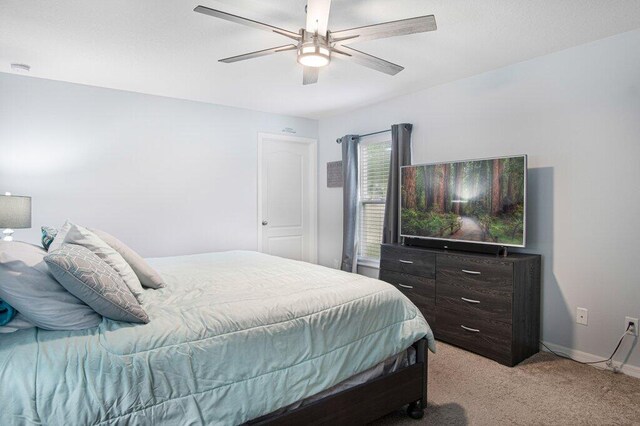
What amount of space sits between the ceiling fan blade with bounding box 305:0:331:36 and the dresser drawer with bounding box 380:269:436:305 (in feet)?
7.11

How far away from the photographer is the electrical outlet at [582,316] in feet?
9.05

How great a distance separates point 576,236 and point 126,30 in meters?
3.48

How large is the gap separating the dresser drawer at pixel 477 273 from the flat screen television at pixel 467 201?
22 centimetres

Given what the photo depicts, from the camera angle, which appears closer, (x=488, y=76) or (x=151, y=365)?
(x=151, y=365)

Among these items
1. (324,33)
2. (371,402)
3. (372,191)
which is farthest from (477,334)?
(324,33)

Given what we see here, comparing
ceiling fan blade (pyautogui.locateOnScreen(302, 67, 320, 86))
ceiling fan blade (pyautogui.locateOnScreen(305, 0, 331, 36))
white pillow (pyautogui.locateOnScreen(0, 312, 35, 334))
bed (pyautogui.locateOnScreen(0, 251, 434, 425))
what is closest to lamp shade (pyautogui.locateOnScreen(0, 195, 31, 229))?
bed (pyautogui.locateOnScreen(0, 251, 434, 425))

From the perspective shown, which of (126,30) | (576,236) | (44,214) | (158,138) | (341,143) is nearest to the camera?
(126,30)

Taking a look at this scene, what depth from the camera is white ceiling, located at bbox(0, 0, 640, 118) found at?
2.21 metres

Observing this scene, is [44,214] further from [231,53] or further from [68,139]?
[231,53]

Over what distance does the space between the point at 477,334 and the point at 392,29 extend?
7.41 ft

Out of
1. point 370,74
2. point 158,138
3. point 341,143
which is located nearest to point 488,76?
point 370,74

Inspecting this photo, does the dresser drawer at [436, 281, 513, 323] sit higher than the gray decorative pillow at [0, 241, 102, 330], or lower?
lower

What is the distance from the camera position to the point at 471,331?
294 centimetres

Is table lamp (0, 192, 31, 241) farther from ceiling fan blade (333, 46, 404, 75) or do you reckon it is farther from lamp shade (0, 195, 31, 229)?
ceiling fan blade (333, 46, 404, 75)
